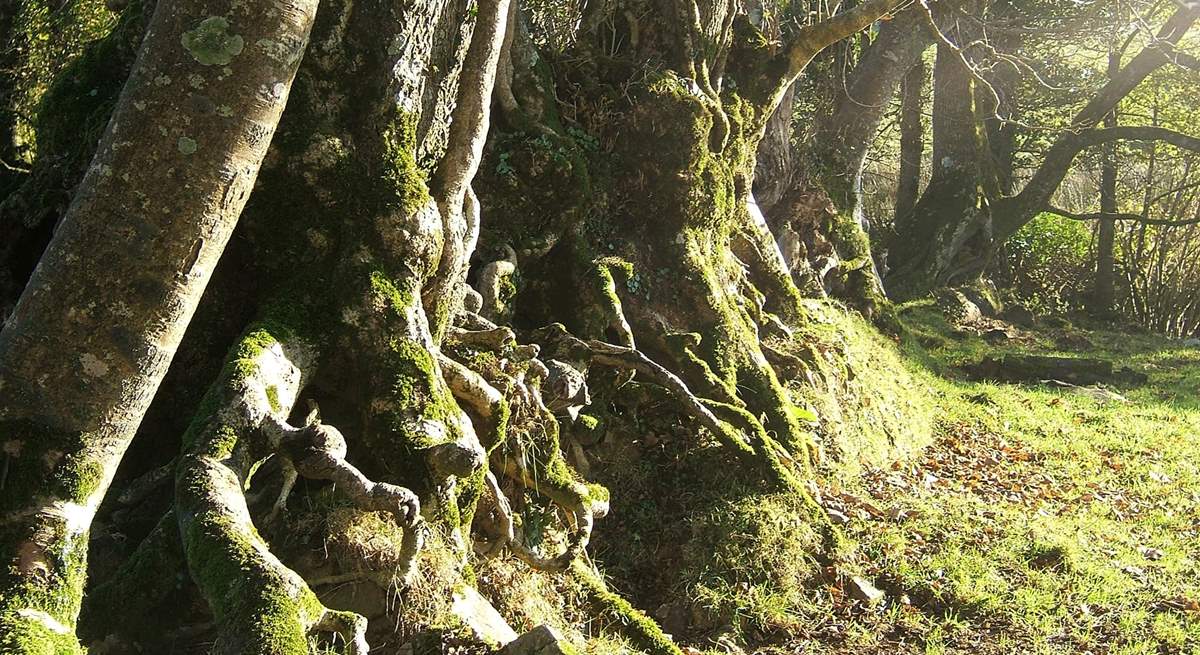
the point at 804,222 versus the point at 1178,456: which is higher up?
the point at 804,222

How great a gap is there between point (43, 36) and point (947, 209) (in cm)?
1359

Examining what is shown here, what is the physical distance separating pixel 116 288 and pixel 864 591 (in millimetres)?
4546

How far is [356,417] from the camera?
15.9 ft

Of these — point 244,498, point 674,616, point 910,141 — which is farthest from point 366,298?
point 910,141

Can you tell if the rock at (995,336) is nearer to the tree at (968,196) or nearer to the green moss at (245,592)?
the tree at (968,196)

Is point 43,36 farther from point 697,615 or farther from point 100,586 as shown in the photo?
point 697,615

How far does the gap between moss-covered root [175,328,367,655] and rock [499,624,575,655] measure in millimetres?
721

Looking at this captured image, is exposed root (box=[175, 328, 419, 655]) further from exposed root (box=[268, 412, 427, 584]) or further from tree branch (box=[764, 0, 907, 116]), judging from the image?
tree branch (box=[764, 0, 907, 116])

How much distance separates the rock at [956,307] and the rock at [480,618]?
13.0 m

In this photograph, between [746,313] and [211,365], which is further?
[746,313]

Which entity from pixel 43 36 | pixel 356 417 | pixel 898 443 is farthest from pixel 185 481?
pixel 898 443

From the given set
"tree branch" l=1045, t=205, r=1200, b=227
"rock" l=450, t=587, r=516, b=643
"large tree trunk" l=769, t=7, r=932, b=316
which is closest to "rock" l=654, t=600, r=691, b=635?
"rock" l=450, t=587, r=516, b=643

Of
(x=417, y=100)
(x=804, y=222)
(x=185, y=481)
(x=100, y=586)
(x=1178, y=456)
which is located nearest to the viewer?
(x=185, y=481)

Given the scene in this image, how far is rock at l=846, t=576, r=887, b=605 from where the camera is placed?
6.34m
